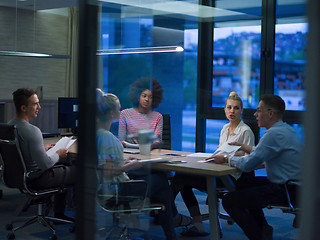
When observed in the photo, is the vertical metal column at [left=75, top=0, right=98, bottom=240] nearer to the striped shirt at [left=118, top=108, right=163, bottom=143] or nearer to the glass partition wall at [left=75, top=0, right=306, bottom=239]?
the glass partition wall at [left=75, top=0, right=306, bottom=239]

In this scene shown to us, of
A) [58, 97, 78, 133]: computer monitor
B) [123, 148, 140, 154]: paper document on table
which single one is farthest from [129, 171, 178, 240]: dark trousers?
[58, 97, 78, 133]: computer monitor

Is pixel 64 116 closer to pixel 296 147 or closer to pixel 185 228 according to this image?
pixel 185 228

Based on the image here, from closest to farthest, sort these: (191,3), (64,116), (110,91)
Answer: (110,91) < (64,116) < (191,3)

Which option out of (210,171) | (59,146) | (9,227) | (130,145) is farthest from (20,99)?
(130,145)

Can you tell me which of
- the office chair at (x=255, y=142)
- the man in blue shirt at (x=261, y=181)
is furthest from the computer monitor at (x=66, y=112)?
the man in blue shirt at (x=261, y=181)

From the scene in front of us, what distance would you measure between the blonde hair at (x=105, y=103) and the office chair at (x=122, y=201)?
0.24 metres

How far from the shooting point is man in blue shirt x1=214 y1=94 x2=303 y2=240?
3602mm

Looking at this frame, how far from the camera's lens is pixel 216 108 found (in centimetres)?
719

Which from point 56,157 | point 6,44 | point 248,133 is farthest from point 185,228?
point 6,44

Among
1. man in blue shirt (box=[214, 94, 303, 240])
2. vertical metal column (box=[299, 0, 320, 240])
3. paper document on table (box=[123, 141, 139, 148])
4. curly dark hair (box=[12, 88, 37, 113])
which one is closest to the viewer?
vertical metal column (box=[299, 0, 320, 240])

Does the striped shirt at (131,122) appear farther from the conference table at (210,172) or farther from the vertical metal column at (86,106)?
the conference table at (210,172)

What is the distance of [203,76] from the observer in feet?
22.8

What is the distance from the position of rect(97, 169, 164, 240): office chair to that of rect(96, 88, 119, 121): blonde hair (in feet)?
0.78

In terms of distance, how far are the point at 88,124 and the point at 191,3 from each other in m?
5.29
